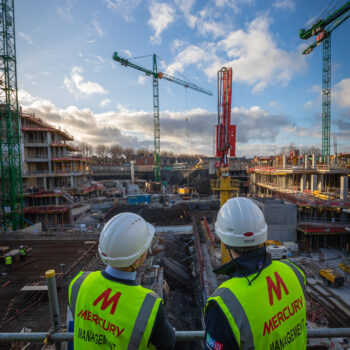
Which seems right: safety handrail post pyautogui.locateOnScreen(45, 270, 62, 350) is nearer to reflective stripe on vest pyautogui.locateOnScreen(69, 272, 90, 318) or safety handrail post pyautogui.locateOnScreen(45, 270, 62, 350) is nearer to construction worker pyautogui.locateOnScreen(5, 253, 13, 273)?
reflective stripe on vest pyautogui.locateOnScreen(69, 272, 90, 318)

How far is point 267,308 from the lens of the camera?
136 cm

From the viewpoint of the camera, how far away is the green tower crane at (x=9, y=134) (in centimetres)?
2277

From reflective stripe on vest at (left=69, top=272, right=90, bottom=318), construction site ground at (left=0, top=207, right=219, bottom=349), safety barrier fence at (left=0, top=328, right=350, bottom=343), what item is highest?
reflective stripe on vest at (left=69, top=272, right=90, bottom=318)

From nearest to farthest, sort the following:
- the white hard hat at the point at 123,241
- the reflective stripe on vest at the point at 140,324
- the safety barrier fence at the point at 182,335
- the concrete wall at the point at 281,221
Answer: the reflective stripe on vest at the point at 140,324 → the white hard hat at the point at 123,241 → the safety barrier fence at the point at 182,335 → the concrete wall at the point at 281,221

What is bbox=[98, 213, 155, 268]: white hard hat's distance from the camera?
169cm

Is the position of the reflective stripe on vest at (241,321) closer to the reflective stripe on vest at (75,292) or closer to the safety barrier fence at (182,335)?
the safety barrier fence at (182,335)

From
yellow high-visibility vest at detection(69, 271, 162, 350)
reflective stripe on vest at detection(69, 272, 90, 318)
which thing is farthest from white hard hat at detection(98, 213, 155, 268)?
reflective stripe on vest at detection(69, 272, 90, 318)

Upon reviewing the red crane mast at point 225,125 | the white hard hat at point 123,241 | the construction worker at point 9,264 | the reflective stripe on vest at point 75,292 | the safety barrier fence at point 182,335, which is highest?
the red crane mast at point 225,125

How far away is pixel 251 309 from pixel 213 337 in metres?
0.31

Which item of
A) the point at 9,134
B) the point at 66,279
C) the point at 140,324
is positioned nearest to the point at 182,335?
the point at 140,324

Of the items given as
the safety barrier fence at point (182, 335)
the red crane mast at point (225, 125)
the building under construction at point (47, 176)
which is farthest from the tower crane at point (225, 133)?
the building under construction at point (47, 176)

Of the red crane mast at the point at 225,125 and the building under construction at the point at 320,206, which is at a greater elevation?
the red crane mast at the point at 225,125

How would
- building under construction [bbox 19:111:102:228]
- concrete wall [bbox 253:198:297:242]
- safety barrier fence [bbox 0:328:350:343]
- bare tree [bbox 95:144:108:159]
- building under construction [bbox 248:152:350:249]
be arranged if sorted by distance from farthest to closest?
bare tree [bbox 95:144:108:159]
building under construction [bbox 19:111:102:228]
concrete wall [bbox 253:198:297:242]
building under construction [bbox 248:152:350:249]
safety barrier fence [bbox 0:328:350:343]

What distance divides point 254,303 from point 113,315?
97 centimetres
